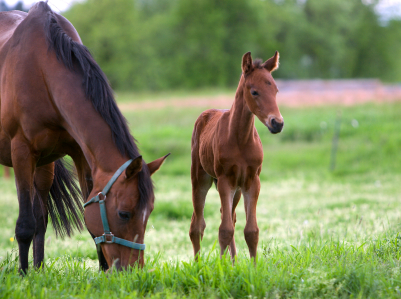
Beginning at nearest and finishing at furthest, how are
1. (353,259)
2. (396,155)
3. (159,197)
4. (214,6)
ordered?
(353,259), (159,197), (396,155), (214,6)

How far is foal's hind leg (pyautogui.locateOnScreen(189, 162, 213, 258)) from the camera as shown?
372 cm

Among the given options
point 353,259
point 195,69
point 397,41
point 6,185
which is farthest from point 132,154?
point 397,41

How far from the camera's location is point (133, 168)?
273 centimetres

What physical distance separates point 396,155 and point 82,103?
10808 mm

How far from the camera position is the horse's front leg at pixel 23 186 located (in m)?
3.25

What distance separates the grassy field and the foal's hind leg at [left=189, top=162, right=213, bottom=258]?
0.32 metres

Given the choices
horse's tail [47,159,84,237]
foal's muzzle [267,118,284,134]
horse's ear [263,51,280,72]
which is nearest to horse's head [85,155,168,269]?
foal's muzzle [267,118,284,134]

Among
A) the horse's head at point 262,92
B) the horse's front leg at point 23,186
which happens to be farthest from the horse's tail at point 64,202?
the horse's head at point 262,92

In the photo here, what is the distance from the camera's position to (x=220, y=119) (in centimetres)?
350

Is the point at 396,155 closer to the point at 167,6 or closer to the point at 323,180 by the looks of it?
the point at 323,180

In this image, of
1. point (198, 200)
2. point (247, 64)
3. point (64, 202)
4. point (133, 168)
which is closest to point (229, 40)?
point (64, 202)

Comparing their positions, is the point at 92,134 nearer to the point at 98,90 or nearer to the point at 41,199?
the point at 98,90

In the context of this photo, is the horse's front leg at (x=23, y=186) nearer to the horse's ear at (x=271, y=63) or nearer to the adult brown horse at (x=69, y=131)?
the adult brown horse at (x=69, y=131)

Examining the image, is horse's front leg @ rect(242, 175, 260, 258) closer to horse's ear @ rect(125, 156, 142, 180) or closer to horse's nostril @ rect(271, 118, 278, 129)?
horse's nostril @ rect(271, 118, 278, 129)
